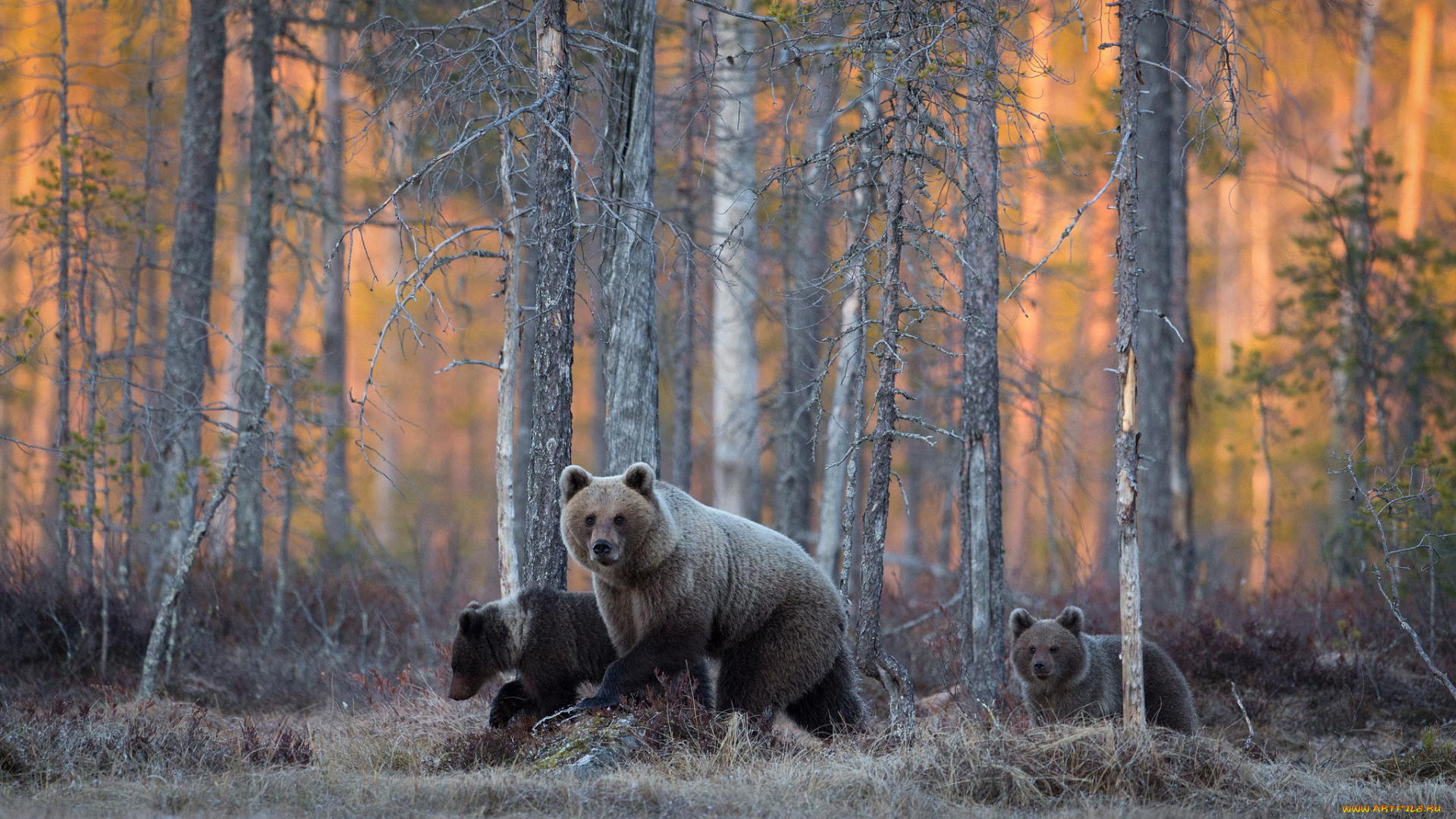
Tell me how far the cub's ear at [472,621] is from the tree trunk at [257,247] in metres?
6.35

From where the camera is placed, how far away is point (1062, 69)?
26.4 meters

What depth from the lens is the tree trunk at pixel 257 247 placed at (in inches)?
531

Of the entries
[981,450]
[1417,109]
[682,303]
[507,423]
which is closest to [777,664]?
[981,450]

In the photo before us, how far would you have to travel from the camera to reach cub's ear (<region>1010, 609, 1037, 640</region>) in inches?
331

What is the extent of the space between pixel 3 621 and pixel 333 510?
1023 cm

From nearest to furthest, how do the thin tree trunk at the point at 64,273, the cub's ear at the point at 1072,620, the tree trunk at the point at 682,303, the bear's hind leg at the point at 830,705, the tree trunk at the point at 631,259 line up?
the bear's hind leg at the point at 830,705 < the cub's ear at the point at 1072,620 < the tree trunk at the point at 631,259 < the thin tree trunk at the point at 64,273 < the tree trunk at the point at 682,303

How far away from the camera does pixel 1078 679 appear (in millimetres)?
8133

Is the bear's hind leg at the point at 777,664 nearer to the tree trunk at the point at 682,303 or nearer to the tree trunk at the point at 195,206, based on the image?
the tree trunk at the point at 682,303

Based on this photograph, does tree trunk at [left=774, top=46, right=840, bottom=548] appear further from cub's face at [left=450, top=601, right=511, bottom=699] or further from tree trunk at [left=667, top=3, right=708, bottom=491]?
cub's face at [left=450, top=601, right=511, bottom=699]

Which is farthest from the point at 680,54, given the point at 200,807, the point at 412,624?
the point at 200,807

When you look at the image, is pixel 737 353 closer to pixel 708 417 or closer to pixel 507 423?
pixel 708 417

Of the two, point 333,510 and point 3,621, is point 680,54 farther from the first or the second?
point 3,621

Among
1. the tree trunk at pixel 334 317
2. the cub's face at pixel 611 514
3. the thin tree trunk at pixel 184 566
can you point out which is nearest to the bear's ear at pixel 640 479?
the cub's face at pixel 611 514

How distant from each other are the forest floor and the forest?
0.03 metres
